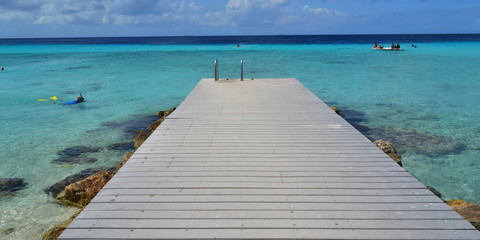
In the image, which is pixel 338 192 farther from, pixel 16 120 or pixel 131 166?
pixel 16 120

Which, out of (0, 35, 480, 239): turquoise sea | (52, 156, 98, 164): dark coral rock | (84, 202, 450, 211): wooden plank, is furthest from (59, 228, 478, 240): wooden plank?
(52, 156, 98, 164): dark coral rock

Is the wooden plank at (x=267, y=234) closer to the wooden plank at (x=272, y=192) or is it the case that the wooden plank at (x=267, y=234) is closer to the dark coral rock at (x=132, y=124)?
the wooden plank at (x=272, y=192)

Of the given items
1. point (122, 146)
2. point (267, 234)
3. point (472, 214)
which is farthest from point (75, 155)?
point (472, 214)

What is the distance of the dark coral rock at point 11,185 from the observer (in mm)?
7691

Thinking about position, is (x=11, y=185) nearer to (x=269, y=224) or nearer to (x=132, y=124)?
(x=132, y=124)

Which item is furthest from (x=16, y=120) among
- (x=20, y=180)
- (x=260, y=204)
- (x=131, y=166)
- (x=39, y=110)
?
(x=260, y=204)

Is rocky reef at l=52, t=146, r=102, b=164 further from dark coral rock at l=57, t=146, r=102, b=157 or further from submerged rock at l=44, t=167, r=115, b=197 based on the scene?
submerged rock at l=44, t=167, r=115, b=197

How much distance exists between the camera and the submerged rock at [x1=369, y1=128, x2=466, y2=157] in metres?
10.1

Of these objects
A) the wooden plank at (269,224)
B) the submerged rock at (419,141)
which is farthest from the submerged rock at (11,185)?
the submerged rock at (419,141)

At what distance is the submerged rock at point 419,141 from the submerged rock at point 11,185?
1051 cm

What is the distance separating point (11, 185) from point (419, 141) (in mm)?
11793

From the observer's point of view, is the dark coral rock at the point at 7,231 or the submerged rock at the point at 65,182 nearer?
the dark coral rock at the point at 7,231

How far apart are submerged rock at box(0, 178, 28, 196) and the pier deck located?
3886 millimetres

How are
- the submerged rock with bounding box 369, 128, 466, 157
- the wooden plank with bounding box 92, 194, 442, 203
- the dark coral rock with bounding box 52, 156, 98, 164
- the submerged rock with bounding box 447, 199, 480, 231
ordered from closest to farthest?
the wooden plank with bounding box 92, 194, 442, 203 → the submerged rock with bounding box 447, 199, 480, 231 → the dark coral rock with bounding box 52, 156, 98, 164 → the submerged rock with bounding box 369, 128, 466, 157
